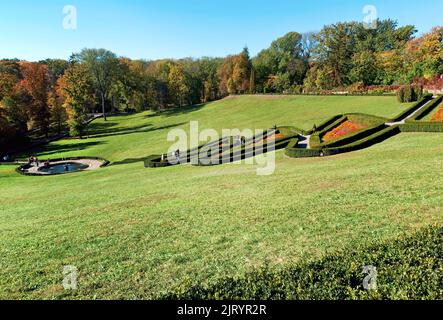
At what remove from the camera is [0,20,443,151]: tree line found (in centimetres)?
5388

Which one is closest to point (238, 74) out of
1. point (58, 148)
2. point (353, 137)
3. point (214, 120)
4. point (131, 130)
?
point (214, 120)

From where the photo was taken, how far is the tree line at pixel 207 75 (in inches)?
2121

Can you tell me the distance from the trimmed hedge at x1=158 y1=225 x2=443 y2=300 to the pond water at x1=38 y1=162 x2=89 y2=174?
32007 mm

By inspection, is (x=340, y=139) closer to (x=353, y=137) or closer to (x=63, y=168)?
(x=353, y=137)

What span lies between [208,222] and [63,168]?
2979 cm

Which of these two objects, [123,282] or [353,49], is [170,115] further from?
[123,282]

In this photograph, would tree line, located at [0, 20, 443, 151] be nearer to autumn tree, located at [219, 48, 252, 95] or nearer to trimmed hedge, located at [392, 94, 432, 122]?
autumn tree, located at [219, 48, 252, 95]

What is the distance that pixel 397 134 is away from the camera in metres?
23.6

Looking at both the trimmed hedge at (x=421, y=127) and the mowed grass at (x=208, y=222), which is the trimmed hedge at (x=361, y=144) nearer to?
the trimmed hedge at (x=421, y=127)

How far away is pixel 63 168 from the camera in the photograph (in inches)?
1371

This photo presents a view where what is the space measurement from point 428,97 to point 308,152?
22755mm

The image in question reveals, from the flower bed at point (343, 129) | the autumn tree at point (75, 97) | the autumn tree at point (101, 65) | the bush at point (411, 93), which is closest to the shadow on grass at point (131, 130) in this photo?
the autumn tree at point (75, 97)

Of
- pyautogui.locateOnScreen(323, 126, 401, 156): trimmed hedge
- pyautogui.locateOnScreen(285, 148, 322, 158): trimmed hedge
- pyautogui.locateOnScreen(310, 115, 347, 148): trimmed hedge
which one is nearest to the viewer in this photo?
pyautogui.locateOnScreen(323, 126, 401, 156): trimmed hedge
